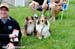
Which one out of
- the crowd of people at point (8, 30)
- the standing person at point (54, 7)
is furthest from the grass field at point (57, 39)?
the crowd of people at point (8, 30)

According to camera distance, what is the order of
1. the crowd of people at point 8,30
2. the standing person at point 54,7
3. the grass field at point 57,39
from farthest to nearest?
the standing person at point 54,7, the grass field at point 57,39, the crowd of people at point 8,30

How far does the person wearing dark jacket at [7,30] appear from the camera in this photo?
636 cm

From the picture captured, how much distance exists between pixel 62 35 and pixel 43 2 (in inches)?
107

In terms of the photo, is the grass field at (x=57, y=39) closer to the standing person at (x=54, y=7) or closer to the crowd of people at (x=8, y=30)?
the standing person at (x=54, y=7)

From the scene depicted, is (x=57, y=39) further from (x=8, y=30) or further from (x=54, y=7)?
(x=54, y=7)

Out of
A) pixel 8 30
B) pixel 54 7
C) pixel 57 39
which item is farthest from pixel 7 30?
pixel 54 7

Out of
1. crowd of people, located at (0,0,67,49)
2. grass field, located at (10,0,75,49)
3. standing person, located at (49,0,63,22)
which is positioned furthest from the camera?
standing person, located at (49,0,63,22)

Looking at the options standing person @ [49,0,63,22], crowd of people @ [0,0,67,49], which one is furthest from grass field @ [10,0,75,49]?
crowd of people @ [0,0,67,49]

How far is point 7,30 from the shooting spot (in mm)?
6598

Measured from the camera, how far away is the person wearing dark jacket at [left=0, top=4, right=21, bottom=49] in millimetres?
6359

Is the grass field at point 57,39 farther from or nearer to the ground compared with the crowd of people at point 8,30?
nearer to the ground

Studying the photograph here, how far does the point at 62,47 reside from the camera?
23.2 feet

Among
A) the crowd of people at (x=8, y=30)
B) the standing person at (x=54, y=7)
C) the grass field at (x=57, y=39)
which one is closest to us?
the crowd of people at (x=8, y=30)

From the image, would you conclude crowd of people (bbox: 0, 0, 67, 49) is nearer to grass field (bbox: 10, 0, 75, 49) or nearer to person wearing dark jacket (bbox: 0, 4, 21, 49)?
person wearing dark jacket (bbox: 0, 4, 21, 49)
